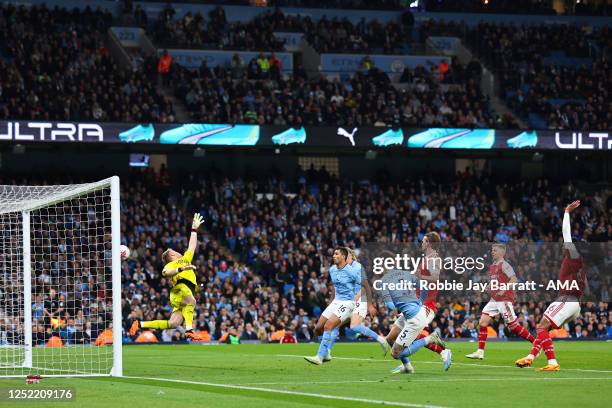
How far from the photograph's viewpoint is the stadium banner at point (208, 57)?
4772 centimetres

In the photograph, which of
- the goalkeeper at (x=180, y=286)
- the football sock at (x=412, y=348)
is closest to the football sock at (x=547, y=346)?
the football sock at (x=412, y=348)

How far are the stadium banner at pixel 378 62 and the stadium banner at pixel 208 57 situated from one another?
1.84 m

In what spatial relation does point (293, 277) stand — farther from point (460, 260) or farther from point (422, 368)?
point (422, 368)

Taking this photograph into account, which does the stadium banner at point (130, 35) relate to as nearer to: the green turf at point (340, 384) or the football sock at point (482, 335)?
the green turf at point (340, 384)

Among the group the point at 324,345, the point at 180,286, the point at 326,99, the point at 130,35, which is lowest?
the point at 324,345

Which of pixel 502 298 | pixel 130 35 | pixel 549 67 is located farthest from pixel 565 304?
pixel 549 67

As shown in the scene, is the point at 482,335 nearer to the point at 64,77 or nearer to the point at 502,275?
the point at 502,275

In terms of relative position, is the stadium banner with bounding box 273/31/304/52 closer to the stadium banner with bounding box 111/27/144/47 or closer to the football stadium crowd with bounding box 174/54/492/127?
Answer: the football stadium crowd with bounding box 174/54/492/127

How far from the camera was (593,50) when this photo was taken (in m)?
53.8

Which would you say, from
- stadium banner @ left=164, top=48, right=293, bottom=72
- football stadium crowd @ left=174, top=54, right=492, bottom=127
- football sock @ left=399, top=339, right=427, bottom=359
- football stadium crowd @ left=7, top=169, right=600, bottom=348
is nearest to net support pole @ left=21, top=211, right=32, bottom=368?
football sock @ left=399, top=339, right=427, bottom=359

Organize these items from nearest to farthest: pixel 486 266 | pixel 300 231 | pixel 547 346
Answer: pixel 547 346
pixel 486 266
pixel 300 231

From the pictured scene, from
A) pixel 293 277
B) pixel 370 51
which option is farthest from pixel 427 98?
pixel 293 277

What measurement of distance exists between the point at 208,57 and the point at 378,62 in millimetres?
7874

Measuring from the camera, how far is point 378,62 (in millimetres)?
50781
